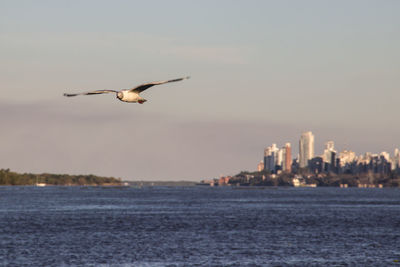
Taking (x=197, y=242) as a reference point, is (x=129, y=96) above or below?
above

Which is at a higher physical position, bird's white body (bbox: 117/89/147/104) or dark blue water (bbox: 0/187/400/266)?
bird's white body (bbox: 117/89/147/104)

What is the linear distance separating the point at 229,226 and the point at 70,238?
117ft

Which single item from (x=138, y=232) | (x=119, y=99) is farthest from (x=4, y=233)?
(x=119, y=99)

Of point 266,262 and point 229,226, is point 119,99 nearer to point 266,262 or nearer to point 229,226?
point 266,262

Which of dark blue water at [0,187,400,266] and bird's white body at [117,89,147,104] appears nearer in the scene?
bird's white body at [117,89,147,104]

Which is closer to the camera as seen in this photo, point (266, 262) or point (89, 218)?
point (266, 262)

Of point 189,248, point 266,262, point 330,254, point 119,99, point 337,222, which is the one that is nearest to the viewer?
point 119,99

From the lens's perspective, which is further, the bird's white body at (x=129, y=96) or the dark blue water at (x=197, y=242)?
the dark blue water at (x=197, y=242)

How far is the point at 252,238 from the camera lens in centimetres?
10956

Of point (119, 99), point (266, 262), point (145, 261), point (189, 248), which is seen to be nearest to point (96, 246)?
point (189, 248)

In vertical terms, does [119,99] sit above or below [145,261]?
above

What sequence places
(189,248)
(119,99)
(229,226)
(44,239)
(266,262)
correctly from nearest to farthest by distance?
(119,99), (266,262), (189,248), (44,239), (229,226)

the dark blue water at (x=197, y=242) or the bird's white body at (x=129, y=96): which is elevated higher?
the bird's white body at (x=129, y=96)

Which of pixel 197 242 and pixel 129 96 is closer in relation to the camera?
pixel 129 96
